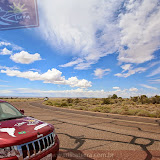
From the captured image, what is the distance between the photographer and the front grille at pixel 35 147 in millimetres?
2226

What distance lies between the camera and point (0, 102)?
149 inches

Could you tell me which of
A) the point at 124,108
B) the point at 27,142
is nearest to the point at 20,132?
the point at 27,142

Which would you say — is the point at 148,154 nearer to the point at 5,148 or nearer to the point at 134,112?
the point at 5,148

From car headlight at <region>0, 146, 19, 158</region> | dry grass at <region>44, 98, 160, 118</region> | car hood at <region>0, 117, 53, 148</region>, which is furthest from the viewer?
dry grass at <region>44, 98, 160, 118</region>

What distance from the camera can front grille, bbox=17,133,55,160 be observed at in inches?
87.6

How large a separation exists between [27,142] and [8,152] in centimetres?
30

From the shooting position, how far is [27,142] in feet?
7.66

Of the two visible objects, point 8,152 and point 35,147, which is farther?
point 35,147

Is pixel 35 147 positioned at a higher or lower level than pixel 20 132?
lower

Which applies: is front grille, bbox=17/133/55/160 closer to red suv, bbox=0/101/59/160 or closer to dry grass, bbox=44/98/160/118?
red suv, bbox=0/101/59/160

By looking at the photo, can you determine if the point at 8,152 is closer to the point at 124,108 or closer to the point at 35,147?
the point at 35,147

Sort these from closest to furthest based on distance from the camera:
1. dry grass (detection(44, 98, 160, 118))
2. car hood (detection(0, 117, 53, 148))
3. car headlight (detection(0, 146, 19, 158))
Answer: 1. car headlight (detection(0, 146, 19, 158))
2. car hood (detection(0, 117, 53, 148))
3. dry grass (detection(44, 98, 160, 118))

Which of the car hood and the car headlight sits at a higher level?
the car hood

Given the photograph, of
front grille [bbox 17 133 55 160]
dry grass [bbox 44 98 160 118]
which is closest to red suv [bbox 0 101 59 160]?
front grille [bbox 17 133 55 160]
